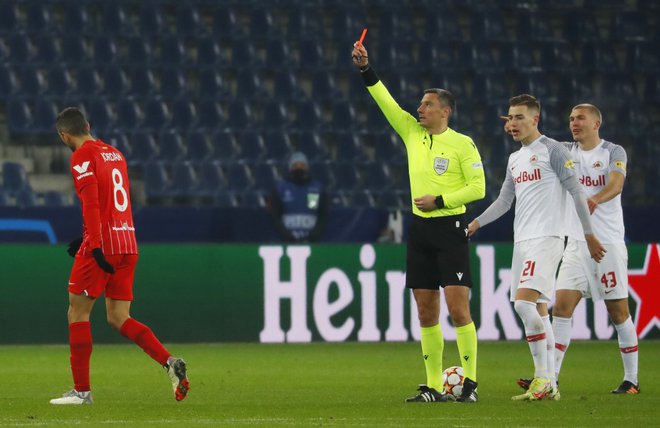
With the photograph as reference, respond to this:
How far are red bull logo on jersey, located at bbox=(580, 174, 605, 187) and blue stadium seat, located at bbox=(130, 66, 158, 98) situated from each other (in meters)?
10.0

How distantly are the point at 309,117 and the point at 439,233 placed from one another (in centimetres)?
1064

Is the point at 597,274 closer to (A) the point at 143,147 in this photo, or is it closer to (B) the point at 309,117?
(A) the point at 143,147

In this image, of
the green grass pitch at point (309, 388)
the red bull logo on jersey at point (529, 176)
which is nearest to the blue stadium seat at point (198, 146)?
the green grass pitch at point (309, 388)

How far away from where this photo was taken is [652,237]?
16438 millimetres

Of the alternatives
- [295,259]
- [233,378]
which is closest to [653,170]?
[295,259]

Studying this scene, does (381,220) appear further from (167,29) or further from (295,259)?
(167,29)

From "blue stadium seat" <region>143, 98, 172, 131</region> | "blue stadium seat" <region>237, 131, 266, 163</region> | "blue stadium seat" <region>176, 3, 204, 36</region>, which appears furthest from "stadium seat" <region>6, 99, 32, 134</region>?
"blue stadium seat" <region>237, 131, 266, 163</region>

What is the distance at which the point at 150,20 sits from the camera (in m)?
19.3

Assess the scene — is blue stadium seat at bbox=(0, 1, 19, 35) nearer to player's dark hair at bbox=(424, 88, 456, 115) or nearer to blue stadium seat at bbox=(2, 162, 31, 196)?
blue stadium seat at bbox=(2, 162, 31, 196)

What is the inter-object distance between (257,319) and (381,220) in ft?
6.87

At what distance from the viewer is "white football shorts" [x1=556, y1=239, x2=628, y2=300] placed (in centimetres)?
972

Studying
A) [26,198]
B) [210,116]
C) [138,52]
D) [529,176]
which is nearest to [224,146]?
[210,116]

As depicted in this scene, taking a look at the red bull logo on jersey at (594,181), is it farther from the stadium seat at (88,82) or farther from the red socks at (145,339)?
the stadium seat at (88,82)

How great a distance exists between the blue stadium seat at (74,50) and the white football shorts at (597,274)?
10.6 meters
